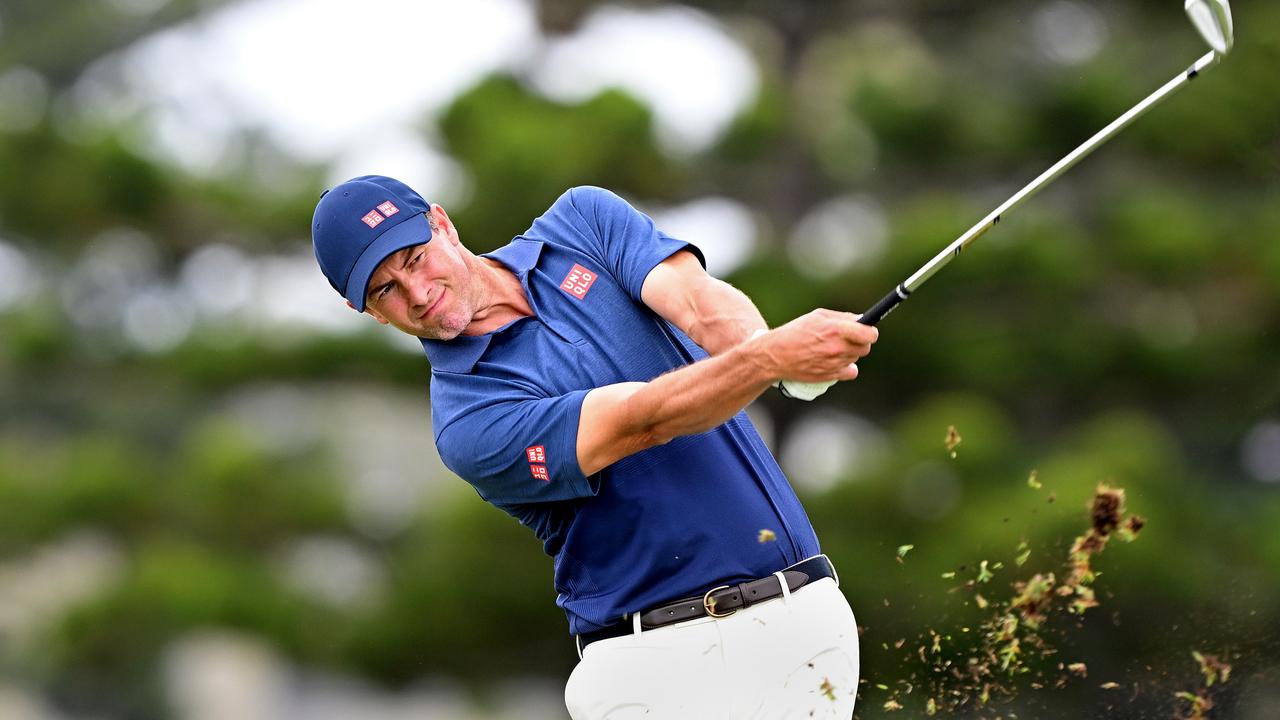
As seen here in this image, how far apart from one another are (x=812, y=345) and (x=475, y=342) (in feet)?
2.69

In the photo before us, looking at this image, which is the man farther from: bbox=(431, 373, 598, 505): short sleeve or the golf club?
the golf club

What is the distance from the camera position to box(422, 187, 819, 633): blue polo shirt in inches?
150

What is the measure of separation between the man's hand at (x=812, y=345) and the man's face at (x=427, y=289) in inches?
28.8

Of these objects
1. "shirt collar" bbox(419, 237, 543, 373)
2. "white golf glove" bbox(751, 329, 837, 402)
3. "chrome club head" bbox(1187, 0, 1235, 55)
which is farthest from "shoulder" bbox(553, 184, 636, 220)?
"chrome club head" bbox(1187, 0, 1235, 55)

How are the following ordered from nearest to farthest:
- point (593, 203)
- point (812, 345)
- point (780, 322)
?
1. point (812, 345)
2. point (593, 203)
3. point (780, 322)

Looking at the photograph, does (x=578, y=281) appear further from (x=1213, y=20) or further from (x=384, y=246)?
(x=1213, y=20)

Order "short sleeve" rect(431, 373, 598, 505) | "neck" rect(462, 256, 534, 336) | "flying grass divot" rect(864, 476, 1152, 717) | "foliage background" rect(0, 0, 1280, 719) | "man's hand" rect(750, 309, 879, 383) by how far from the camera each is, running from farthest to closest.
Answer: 1. "foliage background" rect(0, 0, 1280, 719)
2. "flying grass divot" rect(864, 476, 1152, 717)
3. "neck" rect(462, 256, 534, 336)
4. "short sleeve" rect(431, 373, 598, 505)
5. "man's hand" rect(750, 309, 879, 383)

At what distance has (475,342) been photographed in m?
3.93

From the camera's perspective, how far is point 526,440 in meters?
3.76

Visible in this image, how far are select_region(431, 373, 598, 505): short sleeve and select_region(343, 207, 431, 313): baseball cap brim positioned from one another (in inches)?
11.0

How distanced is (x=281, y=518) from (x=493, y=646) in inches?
55.3

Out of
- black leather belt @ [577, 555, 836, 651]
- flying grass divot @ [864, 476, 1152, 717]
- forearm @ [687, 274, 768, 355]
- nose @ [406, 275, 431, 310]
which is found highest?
nose @ [406, 275, 431, 310]

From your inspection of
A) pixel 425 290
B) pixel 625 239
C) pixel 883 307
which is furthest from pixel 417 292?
pixel 883 307

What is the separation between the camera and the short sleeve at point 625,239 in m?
3.90
